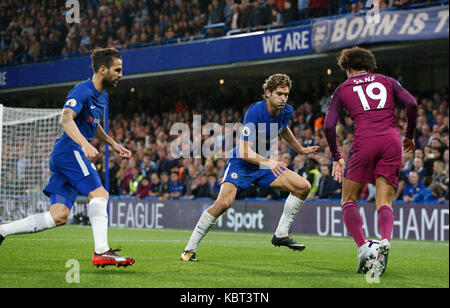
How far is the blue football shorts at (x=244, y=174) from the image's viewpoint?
26.2ft

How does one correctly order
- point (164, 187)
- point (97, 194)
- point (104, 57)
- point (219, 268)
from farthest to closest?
point (164, 187) → point (219, 268) → point (104, 57) → point (97, 194)

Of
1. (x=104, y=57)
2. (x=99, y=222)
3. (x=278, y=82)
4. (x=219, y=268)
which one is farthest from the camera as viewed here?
(x=278, y=82)

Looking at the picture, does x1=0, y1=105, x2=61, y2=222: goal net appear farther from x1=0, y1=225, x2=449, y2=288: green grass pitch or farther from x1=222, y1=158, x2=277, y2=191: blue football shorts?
x1=222, y1=158, x2=277, y2=191: blue football shorts

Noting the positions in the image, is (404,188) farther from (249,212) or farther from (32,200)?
(32,200)

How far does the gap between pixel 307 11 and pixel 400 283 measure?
13625mm

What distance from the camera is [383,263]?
5969mm

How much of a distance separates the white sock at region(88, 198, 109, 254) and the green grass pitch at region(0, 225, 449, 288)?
0.86 ft

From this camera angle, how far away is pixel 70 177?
659 centimetres

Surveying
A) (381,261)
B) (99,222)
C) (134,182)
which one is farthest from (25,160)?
(381,261)

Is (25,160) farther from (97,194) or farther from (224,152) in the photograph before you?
(97,194)

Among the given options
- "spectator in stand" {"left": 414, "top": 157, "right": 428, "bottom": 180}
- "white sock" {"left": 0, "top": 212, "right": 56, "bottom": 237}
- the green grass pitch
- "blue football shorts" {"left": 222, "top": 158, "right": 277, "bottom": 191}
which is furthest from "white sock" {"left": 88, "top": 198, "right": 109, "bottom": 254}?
"spectator in stand" {"left": 414, "top": 157, "right": 428, "bottom": 180}

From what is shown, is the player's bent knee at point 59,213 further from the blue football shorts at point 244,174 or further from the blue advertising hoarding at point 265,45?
the blue advertising hoarding at point 265,45

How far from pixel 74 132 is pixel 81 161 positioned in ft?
1.23
